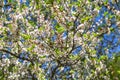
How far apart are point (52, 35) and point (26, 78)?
2625 millimetres

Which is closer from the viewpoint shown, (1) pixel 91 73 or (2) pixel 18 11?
(2) pixel 18 11

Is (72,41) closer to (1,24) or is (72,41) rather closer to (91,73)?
(1,24)

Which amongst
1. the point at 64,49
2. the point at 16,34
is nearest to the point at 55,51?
the point at 64,49

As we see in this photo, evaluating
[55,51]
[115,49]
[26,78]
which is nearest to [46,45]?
[55,51]

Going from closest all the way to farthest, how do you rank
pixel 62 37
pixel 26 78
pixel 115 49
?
1. pixel 62 37
2. pixel 26 78
3. pixel 115 49

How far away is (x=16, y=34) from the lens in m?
8.88

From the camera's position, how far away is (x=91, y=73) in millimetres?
11008

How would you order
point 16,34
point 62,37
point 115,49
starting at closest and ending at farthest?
point 62,37 → point 16,34 → point 115,49

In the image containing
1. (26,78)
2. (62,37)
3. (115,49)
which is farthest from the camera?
(115,49)

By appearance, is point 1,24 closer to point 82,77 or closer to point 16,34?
point 16,34

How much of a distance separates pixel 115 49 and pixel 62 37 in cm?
445

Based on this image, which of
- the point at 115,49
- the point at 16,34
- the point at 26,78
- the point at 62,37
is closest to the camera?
the point at 62,37

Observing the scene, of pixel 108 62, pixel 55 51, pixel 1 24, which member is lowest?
pixel 108 62

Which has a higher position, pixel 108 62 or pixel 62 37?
pixel 62 37
